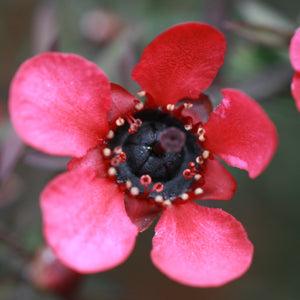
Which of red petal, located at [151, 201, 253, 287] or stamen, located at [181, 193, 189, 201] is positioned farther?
stamen, located at [181, 193, 189, 201]

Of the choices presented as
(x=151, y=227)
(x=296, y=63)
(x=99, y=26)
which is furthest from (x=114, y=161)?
(x=99, y=26)

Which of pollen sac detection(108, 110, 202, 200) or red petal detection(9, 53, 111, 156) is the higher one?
red petal detection(9, 53, 111, 156)

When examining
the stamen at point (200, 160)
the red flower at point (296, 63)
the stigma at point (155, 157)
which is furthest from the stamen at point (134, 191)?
the red flower at point (296, 63)

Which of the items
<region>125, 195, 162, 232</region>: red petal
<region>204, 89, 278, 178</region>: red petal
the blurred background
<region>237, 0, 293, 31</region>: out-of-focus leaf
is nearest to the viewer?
<region>204, 89, 278, 178</region>: red petal

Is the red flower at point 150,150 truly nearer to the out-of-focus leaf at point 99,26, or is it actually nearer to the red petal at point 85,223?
the red petal at point 85,223

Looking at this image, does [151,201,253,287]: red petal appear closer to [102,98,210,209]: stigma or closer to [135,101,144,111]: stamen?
[102,98,210,209]: stigma

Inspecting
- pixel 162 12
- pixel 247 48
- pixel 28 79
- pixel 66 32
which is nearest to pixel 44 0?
pixel 66 32

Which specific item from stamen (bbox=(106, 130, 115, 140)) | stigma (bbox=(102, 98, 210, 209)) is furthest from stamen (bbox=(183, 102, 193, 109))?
stamen (bbox=(106, 130, 115, 140))

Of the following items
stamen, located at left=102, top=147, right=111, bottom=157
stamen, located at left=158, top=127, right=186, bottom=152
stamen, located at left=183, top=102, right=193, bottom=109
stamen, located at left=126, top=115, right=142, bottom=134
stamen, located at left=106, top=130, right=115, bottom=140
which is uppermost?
stamen, located at left=183, top=102, right=193, bottom=109

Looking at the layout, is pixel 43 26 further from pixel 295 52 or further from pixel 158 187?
pixel 295 52
